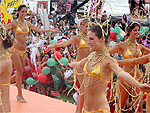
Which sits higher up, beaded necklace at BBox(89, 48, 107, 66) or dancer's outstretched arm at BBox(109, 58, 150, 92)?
beaded necklace at BBox(89, 48, 107, 66)

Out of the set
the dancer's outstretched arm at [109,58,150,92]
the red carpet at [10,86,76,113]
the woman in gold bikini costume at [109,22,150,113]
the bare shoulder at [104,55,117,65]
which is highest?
the bare shoulder at [104,55,117,65]

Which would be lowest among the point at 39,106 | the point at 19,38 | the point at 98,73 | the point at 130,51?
the point at 39,106

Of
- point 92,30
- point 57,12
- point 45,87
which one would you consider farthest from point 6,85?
point 57,12

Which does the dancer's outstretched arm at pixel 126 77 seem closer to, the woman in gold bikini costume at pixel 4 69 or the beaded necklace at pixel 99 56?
the beaded necklace at pixel 99 56

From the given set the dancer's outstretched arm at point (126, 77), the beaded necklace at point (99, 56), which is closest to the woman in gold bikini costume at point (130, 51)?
the beaded necklace at point (99, 56)

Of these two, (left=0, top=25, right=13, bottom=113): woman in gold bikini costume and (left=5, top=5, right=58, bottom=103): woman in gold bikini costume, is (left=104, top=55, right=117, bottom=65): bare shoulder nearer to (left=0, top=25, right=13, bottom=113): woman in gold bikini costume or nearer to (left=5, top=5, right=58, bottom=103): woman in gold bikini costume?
(left=0, top=25, right=13, bottom=113): woman in gold bikini costume

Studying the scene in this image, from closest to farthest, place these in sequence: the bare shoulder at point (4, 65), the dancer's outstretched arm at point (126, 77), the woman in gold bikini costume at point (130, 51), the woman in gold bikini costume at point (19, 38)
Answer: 1. the dancer's outstretched arm at point (126, 77)
2. the bare shoulder at point (4, 65)
3. the woman in gold bikini costume at point (130, 51)
4. the woman in gold bikini costume at point (19, 38)

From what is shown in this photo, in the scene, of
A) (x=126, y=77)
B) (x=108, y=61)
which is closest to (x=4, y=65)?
(x=108, y=61)

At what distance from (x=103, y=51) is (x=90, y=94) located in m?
0.53

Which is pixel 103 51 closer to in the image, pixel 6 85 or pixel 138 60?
pixel 138 60

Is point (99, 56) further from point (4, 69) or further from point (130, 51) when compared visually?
point (130, 51)

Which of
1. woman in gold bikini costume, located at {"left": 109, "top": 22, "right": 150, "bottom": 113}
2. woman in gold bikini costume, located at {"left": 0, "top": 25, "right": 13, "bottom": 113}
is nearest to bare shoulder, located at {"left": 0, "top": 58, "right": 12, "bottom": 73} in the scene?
woman in gold bikini costume, located at {"left": 0, "top": 25, "right": 13, "bottom": 113}

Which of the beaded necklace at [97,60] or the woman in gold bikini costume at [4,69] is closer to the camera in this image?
the beaded necklace at [97,60]

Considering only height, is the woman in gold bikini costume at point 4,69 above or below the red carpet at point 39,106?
above
